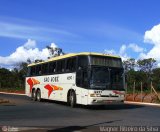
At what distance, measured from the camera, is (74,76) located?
2639 centimetres

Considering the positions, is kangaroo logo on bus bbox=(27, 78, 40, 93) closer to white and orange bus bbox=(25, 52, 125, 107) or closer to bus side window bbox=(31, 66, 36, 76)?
bus side window bbox=(31, 66, 36, 76)

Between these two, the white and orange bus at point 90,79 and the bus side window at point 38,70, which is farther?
the bus side window at point 38,70

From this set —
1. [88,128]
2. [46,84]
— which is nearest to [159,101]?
[46,84]

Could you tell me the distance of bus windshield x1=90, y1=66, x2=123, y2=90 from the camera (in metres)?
24.6

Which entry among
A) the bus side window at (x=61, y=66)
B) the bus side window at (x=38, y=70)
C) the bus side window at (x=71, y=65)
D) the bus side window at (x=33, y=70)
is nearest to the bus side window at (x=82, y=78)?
the bus side window at (x=71, y=65)

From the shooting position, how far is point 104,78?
80.9 feet

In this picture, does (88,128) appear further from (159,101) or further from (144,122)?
(159,101)

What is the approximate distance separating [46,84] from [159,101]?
9404 mm

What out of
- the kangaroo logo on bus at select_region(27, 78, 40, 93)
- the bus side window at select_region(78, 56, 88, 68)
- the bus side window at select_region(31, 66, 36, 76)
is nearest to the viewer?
the bus side window at select_region(78, 56, 88, 68)

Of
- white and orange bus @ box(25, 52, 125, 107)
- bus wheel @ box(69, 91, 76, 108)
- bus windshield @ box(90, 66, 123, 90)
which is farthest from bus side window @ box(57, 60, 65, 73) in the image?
bus windshield @ box(90, 66, 123, 90)

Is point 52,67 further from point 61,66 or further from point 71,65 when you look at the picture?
point 71,65

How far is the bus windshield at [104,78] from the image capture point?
2458 cm

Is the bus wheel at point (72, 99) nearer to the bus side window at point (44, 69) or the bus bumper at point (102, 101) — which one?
the bus bumper at point (102, 101)

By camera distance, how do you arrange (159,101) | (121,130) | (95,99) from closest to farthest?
(121,130) → (95,99) → (159,101)
